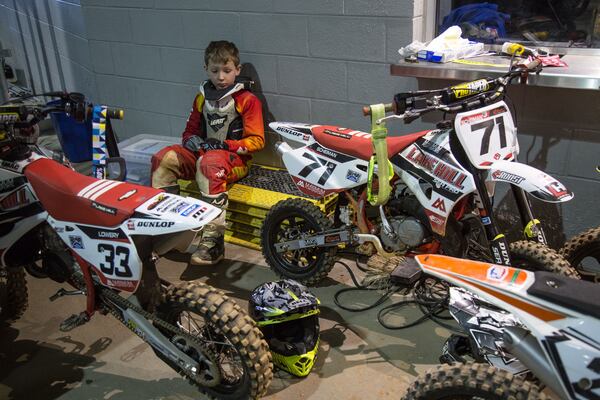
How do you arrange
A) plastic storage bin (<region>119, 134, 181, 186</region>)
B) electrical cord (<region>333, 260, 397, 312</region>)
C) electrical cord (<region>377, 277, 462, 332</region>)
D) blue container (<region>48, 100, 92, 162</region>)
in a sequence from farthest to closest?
blue container (<region>48, 100, 92, 162</region>)
plastic storage bin (<region>119, 134, 181, 186</region>)
electrical cord (<region>333, 260, 397, 312</region>)
electrical cord (<region>377, 277, 462, 332</region>)

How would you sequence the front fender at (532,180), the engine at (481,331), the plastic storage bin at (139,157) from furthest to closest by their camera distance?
the plastic storage bin at (139,157), the front fender at (532,180), the engine at (481,331)

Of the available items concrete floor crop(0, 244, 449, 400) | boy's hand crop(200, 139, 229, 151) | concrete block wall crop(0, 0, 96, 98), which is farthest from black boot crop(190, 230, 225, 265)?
concrete block wall crop(0, 0, 96, 98)

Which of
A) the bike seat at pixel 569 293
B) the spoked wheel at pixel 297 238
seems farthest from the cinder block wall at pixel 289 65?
the bike seat at pixel 569 293

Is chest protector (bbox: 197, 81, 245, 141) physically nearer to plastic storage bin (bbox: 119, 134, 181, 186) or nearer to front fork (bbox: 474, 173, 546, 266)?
plastic storage bin (bbox: 119, 134, 181, 186)

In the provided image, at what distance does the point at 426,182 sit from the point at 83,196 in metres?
1.44

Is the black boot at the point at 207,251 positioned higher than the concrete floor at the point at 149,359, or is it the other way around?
the black boot at the point at 207,251

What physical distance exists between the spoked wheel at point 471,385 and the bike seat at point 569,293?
26 centimetres

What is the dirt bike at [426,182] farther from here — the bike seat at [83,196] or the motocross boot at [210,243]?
the bike seat at [83,196]

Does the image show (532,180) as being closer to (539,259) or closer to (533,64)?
(539,259)

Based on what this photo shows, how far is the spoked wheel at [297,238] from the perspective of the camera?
287cm

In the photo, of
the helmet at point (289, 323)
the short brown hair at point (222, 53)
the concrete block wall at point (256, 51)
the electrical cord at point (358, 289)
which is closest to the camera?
the helmet at point (289, 323)

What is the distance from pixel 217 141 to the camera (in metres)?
3.38

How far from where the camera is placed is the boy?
3.25 m

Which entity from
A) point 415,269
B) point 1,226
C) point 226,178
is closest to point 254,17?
point 226,178
